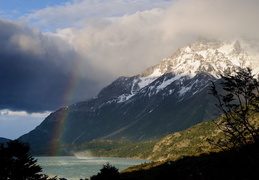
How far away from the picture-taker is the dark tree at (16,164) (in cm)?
5416

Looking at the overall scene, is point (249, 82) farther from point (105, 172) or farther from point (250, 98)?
point (105, 172)

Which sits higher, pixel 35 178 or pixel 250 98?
pixel 250 98

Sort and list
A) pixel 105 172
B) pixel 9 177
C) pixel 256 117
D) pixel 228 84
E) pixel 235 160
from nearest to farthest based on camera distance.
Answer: pixel 228 84 < pixel 105 172 < pixel 9 177 < pixel 235 160 < pixel 256 117

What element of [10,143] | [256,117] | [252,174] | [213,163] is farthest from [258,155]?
[256,117]

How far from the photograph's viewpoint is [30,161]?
5719cm

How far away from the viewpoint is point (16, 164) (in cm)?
5522

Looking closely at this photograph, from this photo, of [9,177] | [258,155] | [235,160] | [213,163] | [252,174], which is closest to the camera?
[258,155]

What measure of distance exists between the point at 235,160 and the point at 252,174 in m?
22.2

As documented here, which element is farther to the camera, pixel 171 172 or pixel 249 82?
pixel 171 172

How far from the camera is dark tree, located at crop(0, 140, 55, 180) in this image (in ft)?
178

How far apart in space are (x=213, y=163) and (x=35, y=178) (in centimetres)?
5263

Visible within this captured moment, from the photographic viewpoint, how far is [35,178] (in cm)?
5597

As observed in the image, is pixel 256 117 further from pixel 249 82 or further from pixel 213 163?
pixel 249 82

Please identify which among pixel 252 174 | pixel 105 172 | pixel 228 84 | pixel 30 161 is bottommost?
pixel 252 174
